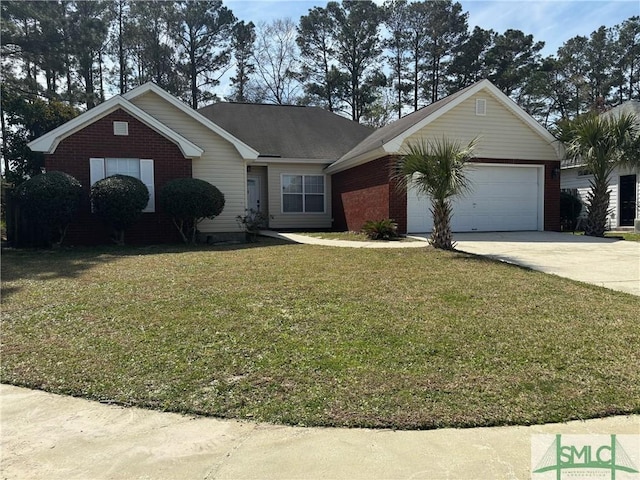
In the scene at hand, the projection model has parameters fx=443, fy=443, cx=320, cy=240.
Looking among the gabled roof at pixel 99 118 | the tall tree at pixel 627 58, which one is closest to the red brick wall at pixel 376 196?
the gabled roof at pixel 99 118

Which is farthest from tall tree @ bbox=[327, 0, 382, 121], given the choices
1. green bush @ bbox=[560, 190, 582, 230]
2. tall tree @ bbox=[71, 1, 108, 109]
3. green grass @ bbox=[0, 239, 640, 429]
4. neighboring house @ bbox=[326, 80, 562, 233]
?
green grass @ bbox=[0, 239, 640, 429]

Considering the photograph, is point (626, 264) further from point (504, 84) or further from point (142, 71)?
point (142, 71)

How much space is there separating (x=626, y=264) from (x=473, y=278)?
3.85 metres

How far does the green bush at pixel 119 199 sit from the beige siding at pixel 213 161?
2.37 meters

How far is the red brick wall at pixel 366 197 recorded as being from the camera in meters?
13.8

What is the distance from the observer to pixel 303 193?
62.4 ft

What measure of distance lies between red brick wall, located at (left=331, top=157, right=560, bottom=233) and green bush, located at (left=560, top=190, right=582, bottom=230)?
121 inches

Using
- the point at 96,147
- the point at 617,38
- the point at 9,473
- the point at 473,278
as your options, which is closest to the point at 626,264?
the point at 473,278

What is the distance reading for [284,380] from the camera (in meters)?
3.58

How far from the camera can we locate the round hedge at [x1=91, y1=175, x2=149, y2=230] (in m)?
11.8

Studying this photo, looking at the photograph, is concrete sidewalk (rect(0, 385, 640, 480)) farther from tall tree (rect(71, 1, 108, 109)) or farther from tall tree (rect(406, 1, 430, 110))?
tall tree (rect(406, 1, 430, 110))

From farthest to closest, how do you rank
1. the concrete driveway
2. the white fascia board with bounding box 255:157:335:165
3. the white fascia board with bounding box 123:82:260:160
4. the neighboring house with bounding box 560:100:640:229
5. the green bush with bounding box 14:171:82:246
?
the white fascia board with bounding box 255:157:335:165
the neighboring house with bounding box 560:100:640:229
the white fascia board with bounding box 123:82:260:160
the green bush with bounding box 14:171:82:246
the concrete driveway

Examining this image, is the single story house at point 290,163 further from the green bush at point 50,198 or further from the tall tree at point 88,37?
the tall tree at point 88,37

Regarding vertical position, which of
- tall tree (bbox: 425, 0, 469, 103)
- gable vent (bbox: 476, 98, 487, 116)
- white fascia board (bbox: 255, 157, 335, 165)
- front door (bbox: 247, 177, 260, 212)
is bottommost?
front door (bbox: 247, 177, 260, 212)
